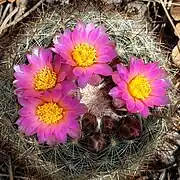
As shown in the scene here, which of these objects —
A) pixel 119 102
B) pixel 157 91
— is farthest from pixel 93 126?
pixel 157 91

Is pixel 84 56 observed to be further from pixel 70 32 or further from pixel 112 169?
pixel 112 169

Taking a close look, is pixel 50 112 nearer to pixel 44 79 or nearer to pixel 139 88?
pixel 44 79

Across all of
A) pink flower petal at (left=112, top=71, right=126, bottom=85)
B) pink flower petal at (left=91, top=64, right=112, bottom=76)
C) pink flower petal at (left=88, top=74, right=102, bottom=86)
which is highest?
pink flower petal at (left=91, top=64, right=112, bottom=76)

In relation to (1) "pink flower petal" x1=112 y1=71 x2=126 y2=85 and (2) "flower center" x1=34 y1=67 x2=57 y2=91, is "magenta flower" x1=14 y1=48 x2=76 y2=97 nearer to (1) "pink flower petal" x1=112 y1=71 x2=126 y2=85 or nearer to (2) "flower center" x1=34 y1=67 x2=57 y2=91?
(2) "flower center" x1=34 y1=67 x2=57 y2=91

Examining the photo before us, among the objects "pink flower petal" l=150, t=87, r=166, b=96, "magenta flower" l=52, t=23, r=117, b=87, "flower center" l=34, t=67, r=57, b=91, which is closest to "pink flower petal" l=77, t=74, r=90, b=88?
"magenta flower" l=52, t=23, r=117, b=87

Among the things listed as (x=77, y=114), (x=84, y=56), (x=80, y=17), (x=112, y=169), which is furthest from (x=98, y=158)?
(x=80, y=17)

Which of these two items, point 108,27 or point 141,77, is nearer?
point 141,77

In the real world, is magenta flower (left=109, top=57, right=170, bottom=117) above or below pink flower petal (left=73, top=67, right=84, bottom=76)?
below
